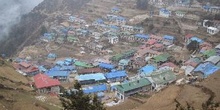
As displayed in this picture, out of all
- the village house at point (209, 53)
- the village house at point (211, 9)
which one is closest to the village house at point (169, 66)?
the village house at point (209, 53)

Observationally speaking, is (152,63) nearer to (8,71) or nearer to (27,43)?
(8,71)

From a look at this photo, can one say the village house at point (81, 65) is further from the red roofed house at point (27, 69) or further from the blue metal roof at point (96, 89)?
the blue metal roof at point (96, 89)

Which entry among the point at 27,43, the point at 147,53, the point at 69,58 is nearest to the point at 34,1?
the point at 27,43

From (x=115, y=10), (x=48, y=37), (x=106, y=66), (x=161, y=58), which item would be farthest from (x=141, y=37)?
(x=48, y=37)

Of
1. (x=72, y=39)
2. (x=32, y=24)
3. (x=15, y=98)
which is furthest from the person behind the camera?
(x=32, y=24)

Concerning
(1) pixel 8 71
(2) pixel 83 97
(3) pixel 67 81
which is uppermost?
(2) pixel 83 97

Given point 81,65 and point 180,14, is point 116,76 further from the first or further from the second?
point 180,14
